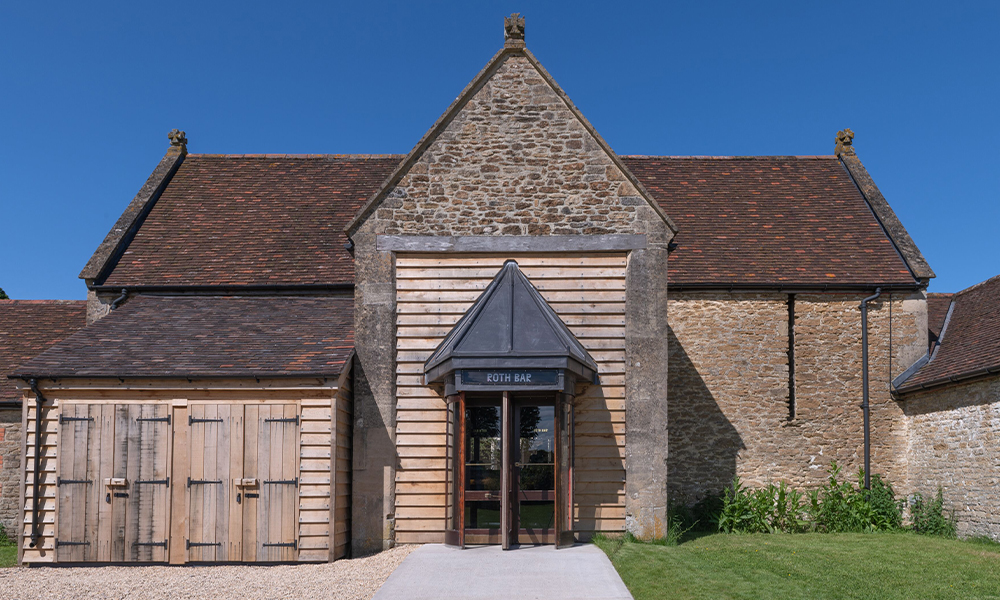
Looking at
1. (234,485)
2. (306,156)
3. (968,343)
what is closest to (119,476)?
(234,485)

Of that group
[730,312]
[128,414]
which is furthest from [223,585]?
[730,312]

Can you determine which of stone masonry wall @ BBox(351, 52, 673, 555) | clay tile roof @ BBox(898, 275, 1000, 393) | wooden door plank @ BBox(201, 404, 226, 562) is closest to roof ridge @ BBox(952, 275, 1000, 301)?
clay tile roof @ BBox(898, 275, 1000, 393)

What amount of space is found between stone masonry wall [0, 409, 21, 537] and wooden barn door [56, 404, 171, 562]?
4857 mm

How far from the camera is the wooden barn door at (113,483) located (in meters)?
12.3

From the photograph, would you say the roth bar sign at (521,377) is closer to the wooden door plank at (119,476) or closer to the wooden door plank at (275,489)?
the wooden door plank at (275,489)

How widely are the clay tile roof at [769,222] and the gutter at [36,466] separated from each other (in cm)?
1201

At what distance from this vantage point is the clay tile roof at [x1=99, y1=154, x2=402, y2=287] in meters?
17.2

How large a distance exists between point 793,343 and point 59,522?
14176mm

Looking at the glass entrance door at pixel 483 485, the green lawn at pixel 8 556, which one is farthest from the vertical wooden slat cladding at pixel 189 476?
the glass entrance door at pixel 483 485

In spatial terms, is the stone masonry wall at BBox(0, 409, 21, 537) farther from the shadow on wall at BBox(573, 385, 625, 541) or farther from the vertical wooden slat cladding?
the shadow on wall at BBox(573, 385, 625, 541)

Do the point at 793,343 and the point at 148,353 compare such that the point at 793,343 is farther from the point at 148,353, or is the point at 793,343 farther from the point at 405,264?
the point at 148,353

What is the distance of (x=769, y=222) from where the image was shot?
64.5ft

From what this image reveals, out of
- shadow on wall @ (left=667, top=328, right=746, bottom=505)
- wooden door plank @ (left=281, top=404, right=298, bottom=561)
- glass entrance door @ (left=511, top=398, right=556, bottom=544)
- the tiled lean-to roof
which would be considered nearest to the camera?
wooden door plank @ (left=281, top=404, right=298, bottom=561)

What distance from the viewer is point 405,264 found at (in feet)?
45.6
